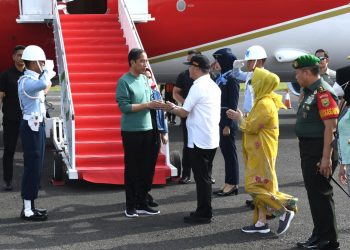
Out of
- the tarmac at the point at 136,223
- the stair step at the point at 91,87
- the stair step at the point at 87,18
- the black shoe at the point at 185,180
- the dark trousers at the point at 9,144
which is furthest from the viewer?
the stair step at the point at 87,18

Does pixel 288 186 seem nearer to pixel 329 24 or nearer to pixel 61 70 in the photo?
pixel 61 70

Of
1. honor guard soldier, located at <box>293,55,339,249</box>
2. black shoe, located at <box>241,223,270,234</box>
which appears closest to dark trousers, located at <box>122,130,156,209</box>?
black shoe, located at <box>241,223,270,234</box>

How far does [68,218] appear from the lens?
711 cm

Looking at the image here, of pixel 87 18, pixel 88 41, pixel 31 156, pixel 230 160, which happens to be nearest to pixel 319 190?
pixel 230 160

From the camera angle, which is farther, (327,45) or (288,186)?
(327,45)

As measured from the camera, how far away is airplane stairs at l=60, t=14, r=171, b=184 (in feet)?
28.3

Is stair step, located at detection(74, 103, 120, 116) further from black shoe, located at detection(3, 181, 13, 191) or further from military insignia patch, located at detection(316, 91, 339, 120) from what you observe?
military insignia patch, located at detection(316, 91, 339, 120)

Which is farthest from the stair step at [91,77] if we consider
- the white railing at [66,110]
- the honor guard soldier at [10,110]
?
the honor guard soldier at [10,110]

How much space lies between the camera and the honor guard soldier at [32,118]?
675 centimetres

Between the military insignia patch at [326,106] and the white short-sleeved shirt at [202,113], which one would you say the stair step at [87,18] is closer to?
the white short-sleeved shirt at [202,113]

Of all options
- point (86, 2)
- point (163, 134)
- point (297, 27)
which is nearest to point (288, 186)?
point (163, 134)

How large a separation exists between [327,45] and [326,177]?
26.1ft

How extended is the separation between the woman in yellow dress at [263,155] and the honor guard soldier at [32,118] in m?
1.96

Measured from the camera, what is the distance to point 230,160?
809cm
